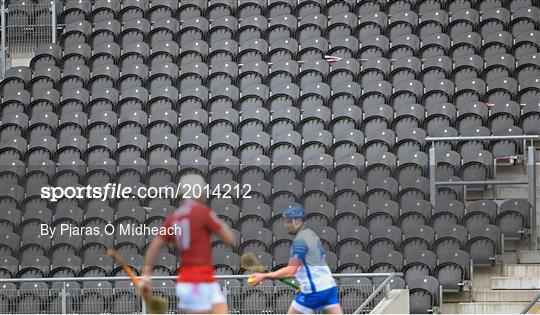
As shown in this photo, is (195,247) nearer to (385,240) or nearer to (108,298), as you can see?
(108,298)

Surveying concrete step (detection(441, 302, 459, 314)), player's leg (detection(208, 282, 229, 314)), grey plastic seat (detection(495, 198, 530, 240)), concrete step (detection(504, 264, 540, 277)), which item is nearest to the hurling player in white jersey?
player's leg (detection(208, 282, 229, 314))

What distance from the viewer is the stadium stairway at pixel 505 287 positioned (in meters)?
17.0

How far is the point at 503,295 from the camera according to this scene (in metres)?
17.2

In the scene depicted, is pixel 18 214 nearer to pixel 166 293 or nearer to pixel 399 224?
pixel 166 293

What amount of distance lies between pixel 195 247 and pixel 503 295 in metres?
8.78

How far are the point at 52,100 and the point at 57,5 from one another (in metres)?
2.74

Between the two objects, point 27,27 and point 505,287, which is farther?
point 27,27

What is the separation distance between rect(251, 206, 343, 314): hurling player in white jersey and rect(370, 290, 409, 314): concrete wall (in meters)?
3.29

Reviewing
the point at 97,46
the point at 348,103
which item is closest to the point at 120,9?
the point at 97,46

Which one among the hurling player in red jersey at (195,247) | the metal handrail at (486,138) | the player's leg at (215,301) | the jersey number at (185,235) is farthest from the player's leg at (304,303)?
the metal handrail at (486,138)

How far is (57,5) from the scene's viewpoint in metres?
23.4

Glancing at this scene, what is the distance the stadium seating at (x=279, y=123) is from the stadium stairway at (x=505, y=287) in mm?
262

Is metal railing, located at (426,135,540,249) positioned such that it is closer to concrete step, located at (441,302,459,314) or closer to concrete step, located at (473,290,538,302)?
concrete step, located at (473,290,538,302)

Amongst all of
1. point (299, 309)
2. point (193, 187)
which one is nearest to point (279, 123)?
point (299, 309)
